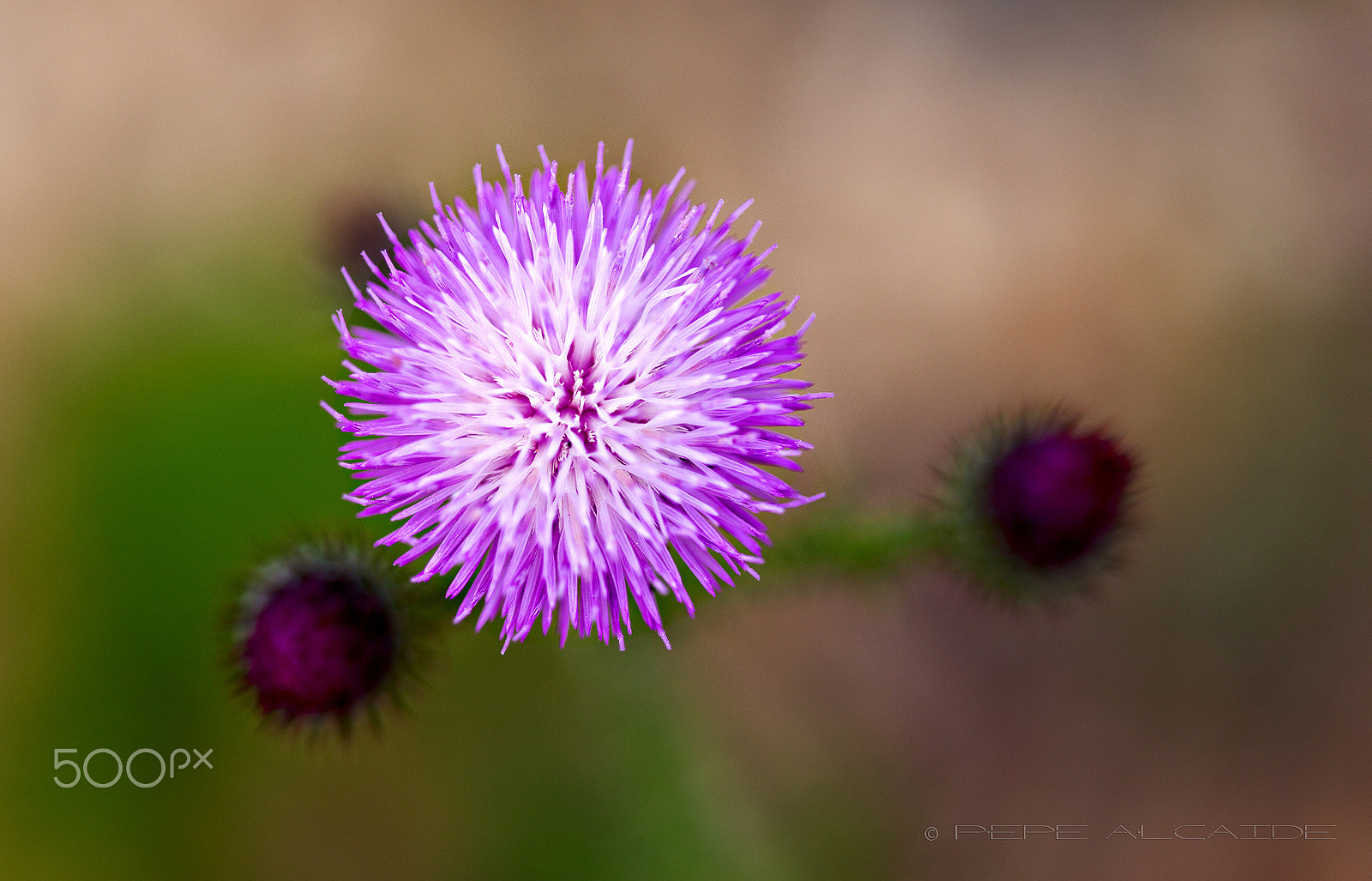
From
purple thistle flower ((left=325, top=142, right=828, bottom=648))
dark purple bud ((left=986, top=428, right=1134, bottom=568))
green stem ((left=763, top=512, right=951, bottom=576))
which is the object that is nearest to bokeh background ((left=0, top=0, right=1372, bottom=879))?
green stem ((left=763, top=512, right=951, bottom=576))

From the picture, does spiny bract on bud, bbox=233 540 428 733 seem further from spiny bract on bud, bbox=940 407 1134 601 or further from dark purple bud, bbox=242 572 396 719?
spiny bract on bud, bbox=940 407 1134 601

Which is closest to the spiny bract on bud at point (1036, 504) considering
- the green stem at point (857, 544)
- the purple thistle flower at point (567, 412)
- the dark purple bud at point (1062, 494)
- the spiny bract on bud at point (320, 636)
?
the dark purple bud at point (1062, 494)

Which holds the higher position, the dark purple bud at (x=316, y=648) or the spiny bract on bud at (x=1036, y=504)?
the spiny bract on bud at (x=1036, y=504)

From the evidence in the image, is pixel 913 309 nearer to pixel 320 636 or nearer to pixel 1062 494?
pixel 1062 494

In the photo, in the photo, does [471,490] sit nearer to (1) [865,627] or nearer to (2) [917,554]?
(2) [917,554]

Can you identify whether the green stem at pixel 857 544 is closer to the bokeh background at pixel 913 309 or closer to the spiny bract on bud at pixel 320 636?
the bokeh background at pixel 913 309
